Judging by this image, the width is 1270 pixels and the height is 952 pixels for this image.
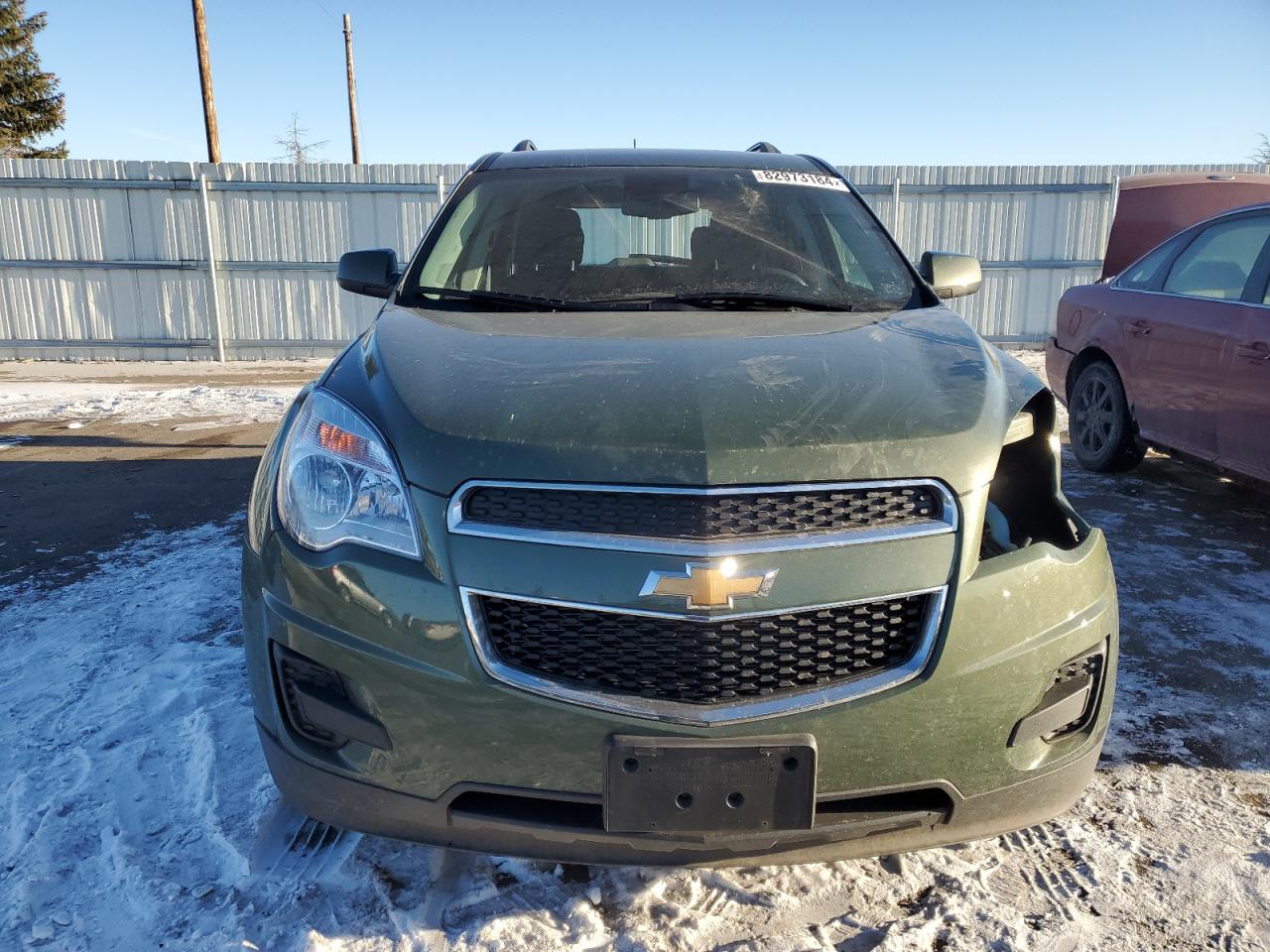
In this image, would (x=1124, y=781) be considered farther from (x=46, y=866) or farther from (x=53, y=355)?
(x=53, y=355)

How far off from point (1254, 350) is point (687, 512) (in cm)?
369

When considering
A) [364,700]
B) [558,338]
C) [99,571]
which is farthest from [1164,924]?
[99,571]

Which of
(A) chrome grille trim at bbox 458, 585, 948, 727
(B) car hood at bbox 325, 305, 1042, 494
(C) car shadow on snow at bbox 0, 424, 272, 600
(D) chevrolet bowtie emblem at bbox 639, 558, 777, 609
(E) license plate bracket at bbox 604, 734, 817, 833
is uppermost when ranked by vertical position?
(B) car hood at bbox 325, 305, 1042, 494

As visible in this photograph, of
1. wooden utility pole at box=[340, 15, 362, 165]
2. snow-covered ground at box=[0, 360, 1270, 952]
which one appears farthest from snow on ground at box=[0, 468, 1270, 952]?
wooden utility pole at box=[340, 15, 362, 165]

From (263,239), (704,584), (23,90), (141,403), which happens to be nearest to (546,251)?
(704,584)

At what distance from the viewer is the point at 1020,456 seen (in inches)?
77.7

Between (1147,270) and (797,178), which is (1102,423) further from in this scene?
(797,178)

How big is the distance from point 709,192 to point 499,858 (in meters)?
2.23

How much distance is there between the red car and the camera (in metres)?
4.10

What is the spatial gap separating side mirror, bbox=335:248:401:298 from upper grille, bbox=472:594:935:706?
6.05 ft

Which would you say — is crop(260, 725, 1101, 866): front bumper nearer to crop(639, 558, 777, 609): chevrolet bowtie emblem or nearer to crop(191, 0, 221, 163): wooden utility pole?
crop(639, 558, 777, 609): chevrolet bowtie emblem

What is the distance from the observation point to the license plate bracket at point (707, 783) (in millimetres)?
1519

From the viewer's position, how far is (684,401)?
1767mm

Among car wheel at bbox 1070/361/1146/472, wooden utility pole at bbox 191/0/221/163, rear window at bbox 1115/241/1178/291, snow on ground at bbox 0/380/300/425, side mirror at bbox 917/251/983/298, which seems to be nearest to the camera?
side mirror at bbox 917/251/983/298
